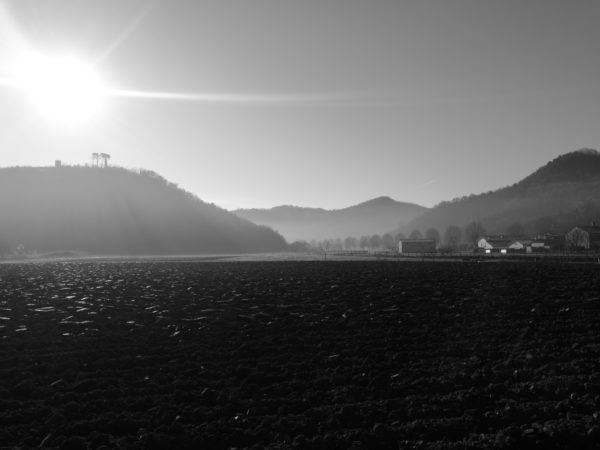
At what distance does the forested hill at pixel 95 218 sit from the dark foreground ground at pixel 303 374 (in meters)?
140

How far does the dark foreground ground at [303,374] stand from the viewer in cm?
1021

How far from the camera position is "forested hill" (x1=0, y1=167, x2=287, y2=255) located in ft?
509

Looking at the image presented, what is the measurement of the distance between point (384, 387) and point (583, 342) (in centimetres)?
911

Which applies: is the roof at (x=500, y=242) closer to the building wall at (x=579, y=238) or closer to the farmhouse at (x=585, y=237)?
the building wall at (x=579, y=238)

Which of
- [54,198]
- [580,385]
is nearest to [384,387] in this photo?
[580,385]

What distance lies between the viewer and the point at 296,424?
1063 cm

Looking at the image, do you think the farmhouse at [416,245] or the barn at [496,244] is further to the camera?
the barn at [496,244]

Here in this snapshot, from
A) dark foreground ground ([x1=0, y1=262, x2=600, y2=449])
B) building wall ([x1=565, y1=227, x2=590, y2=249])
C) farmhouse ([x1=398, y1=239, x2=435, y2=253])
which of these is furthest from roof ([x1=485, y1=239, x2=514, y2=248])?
dark foreground ground ([x1=0, y1=262, x2=600, y2=449])

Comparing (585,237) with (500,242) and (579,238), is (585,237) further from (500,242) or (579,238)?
(500,242)

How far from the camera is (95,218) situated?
6594 inches

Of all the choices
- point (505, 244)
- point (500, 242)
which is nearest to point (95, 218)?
point (500, 242)

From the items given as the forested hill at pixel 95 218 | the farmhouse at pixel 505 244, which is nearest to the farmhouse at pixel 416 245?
the farmhouse at pixel 505 244

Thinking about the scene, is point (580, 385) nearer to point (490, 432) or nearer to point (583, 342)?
point (490, 432)

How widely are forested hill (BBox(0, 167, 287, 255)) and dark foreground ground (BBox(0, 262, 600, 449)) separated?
460 ft
